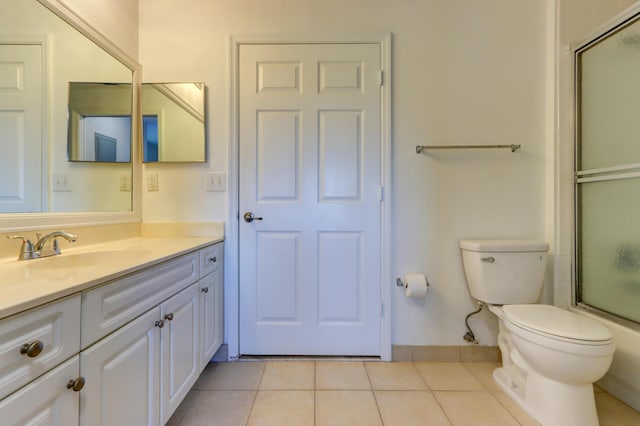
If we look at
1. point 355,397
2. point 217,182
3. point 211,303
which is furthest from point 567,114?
point 211,303

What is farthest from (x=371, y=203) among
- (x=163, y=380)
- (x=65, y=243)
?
(x=65, y=243)

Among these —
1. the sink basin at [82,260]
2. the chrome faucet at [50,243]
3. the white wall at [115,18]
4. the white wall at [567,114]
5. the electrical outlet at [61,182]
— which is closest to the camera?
the sink basin at [82,260]

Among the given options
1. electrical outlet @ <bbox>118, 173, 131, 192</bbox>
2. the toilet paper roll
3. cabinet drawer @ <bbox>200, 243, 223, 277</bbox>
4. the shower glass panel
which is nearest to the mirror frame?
electrical outlet @ <bbox>118, 173, 131, 192</bbox>

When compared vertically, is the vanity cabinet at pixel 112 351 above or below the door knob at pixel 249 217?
below

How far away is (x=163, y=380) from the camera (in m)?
1.06

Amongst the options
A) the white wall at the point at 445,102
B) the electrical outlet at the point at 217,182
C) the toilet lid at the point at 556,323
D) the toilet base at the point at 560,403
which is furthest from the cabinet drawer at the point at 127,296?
the toilet base at the point at 560,403

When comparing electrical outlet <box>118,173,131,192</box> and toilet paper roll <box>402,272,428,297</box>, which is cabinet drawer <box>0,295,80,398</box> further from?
toilet paper roll <box>402,272,428,297</box>

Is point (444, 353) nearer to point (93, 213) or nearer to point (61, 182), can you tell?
point (93, 213)

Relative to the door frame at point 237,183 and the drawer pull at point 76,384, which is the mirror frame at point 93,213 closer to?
the door frame at point 237,183

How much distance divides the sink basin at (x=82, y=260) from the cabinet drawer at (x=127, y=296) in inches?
3.7

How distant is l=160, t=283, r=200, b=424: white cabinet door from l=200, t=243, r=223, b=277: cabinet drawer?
0.38ft

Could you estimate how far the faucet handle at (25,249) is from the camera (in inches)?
40.7

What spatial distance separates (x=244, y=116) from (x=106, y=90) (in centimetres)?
72

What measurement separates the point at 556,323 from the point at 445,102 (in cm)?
131
